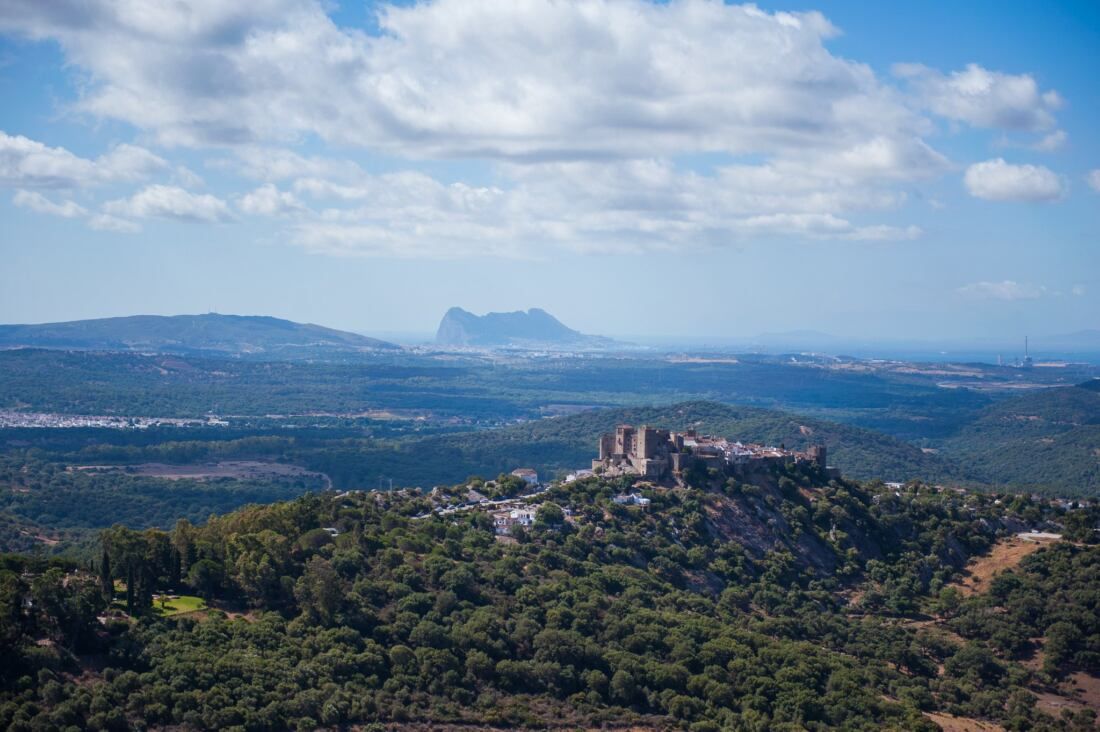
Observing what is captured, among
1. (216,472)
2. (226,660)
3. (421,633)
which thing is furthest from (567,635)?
(216,472)

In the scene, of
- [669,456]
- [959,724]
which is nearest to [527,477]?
[669,456]

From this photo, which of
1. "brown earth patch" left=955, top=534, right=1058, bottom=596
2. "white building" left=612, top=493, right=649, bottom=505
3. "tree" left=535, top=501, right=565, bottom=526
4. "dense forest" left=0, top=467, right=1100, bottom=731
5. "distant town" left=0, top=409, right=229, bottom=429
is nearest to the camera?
"dense forest" left=0, top=467, right=1100, bottom=731

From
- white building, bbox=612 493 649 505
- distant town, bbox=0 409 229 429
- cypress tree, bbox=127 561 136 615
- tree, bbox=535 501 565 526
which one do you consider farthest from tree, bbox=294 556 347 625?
distant town, bbox=0 409 229 429

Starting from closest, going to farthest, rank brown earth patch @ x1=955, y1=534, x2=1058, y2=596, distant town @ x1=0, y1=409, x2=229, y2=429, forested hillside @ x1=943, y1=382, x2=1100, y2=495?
brown earth patch @ x1=955, y1=534, x2=1058, y2=596 < forested hillside @ x1=943, y1=382, x2=1100, y2=495 < distant town @ x1=0, y1=409, x2=229, y2=429

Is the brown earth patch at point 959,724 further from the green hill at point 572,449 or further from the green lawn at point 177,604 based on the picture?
the green hill at point 572,449

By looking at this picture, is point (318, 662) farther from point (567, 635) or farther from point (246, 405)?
point (246, 405)

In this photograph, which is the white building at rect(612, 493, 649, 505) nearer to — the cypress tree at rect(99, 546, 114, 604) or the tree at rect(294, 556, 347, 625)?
the tree at rect(294, 556, 347, 625)
